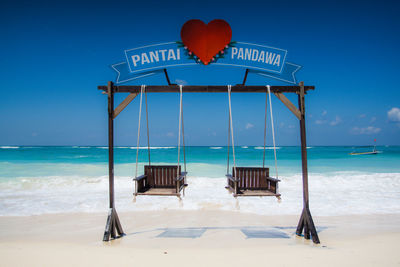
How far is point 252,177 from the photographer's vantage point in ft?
18.7

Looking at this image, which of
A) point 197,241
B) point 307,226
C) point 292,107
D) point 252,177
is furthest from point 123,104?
point 307,226

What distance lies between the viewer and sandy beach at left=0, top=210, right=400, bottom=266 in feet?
11.1

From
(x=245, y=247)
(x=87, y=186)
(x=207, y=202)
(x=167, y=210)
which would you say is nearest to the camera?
(x=245, y=247)

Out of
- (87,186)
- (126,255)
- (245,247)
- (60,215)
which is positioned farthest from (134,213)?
(87,186)

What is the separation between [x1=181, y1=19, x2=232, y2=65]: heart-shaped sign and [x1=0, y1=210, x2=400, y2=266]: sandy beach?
10.3 feet

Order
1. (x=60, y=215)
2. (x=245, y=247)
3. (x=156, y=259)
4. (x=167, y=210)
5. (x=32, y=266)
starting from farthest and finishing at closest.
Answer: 1. (x=167, y=210)
2. (x=60, y=215)
3. (x=245, y=247)
4. (x=156, y=259)
5. (x=32, y=266)

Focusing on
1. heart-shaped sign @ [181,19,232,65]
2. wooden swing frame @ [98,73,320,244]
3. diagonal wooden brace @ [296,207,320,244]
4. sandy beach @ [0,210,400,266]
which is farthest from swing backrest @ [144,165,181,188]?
diagonal wooden brace @ [296,207,320,244]

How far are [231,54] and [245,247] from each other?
3205 mm

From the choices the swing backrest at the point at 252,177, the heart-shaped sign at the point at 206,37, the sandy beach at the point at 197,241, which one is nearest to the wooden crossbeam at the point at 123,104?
the heart-shaped sign at the point at 206,37

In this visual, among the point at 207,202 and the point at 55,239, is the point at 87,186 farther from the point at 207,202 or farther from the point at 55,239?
the point at 55,239

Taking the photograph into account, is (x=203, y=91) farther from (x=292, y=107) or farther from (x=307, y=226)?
(x=307, y=226)

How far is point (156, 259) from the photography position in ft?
11.3

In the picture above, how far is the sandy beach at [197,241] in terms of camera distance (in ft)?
11.1

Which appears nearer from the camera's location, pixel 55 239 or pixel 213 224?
pixel 55 239
